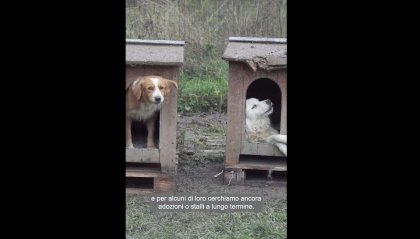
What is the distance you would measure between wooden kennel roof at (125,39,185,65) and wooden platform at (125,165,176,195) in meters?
0.64

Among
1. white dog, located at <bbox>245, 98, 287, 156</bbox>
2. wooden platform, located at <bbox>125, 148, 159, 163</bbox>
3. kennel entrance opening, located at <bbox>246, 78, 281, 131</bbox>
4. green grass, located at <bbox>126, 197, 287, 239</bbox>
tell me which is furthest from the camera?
kennel entrance opening, located at <bbox>246, 78, 281, 131</bbox>

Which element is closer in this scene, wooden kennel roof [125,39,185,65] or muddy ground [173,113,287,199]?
wooden kennel roof [125,39,185,65]

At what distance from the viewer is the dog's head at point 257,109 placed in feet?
15.8

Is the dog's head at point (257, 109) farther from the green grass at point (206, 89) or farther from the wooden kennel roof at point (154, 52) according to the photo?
the wooden kennel roof at point (154, 52)

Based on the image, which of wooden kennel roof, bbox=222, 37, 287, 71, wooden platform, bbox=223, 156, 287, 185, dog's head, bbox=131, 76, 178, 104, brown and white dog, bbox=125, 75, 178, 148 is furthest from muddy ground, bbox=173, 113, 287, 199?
wooden kennel roof, bbox=222, 37, 287, 71

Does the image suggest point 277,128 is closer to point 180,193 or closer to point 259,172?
point 259,172

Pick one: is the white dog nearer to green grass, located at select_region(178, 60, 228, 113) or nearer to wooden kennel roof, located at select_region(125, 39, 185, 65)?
green grass, located at select_region(178, 60, 228, 113)

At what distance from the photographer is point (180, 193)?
432 centimetres

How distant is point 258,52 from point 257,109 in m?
0.42

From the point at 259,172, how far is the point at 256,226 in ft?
2.29

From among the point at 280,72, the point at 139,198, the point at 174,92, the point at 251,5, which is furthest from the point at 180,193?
the point at 251,5

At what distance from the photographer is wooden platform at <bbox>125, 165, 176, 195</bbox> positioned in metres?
4.59

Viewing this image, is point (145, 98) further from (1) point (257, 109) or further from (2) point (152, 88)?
(1) point (257, 109)

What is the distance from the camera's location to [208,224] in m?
4.16
